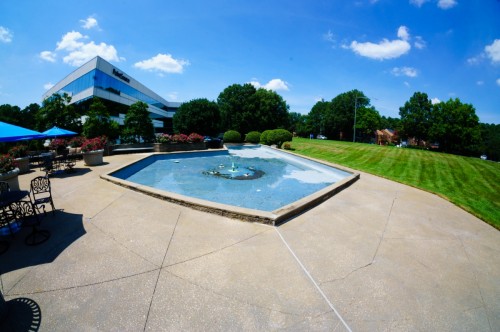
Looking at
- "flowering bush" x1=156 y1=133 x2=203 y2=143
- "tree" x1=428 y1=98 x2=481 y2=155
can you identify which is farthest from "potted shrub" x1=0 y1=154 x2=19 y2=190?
"tree" x1=428 y1=98 x2=481 y2=155

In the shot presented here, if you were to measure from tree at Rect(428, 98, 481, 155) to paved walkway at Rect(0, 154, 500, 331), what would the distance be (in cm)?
5053

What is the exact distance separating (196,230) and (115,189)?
500cm

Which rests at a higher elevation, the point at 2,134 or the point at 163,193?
the point at 2,134

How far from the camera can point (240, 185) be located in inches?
461

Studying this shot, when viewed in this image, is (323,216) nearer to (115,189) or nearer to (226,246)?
(226,246)

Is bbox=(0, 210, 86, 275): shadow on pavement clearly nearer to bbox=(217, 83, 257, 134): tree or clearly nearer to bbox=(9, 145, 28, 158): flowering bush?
bbox=(9, 145, 28, 158): flowering bush

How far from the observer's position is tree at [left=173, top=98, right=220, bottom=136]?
125 ft

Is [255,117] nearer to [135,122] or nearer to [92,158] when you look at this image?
[135,122]

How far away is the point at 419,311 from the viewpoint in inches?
131

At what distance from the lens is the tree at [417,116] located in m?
52.1

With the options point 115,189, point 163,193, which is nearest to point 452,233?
point 163,193

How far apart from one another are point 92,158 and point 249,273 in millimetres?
14027

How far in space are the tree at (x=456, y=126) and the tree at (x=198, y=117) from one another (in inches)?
1801

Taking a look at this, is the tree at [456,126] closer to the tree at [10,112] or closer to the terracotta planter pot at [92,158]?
the terracotta planter pot at [92,158]
